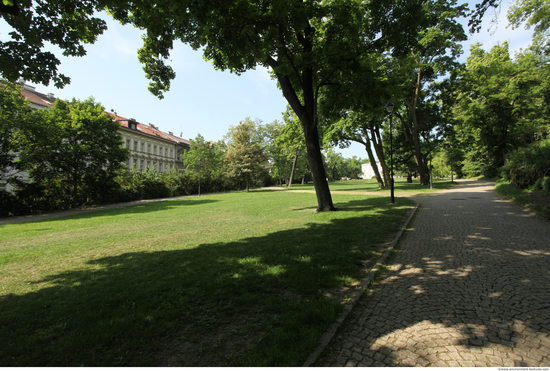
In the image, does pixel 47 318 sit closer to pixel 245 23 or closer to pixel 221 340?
pixel 221 340

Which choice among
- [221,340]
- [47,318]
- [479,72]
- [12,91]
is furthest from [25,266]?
[479,72]

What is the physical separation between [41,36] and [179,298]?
593 cm

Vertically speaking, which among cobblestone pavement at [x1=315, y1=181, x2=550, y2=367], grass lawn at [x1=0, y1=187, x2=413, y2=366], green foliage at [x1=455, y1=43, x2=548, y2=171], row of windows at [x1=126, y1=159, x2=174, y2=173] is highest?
green foliage at [x1=455, y1=43, x2=548, y2=171]

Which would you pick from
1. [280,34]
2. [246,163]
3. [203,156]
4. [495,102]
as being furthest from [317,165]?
[203,156]

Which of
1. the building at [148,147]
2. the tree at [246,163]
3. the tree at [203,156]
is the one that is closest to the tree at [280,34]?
the tree at [246,163]

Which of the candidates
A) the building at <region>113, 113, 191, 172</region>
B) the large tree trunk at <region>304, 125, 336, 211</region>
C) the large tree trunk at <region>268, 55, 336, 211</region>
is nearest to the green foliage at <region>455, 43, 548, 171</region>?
the large tree trunk at <region>268, 55, 336, 211</region>

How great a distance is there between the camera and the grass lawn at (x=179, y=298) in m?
2.60

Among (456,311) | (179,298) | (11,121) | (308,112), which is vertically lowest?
(456,311)

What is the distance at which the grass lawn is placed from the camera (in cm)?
260

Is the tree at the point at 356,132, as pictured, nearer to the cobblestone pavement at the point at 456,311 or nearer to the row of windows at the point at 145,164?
the cobblestone pavement at the point at 456,311

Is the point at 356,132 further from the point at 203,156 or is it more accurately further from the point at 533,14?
the point at 203,156

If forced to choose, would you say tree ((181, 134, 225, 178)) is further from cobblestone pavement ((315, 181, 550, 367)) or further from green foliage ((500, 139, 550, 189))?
cobblestone pavement ((315, 181, 550, 367))

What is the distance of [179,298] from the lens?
12.3 ft

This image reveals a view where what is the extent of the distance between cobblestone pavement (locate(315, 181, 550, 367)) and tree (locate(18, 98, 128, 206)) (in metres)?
22.9
